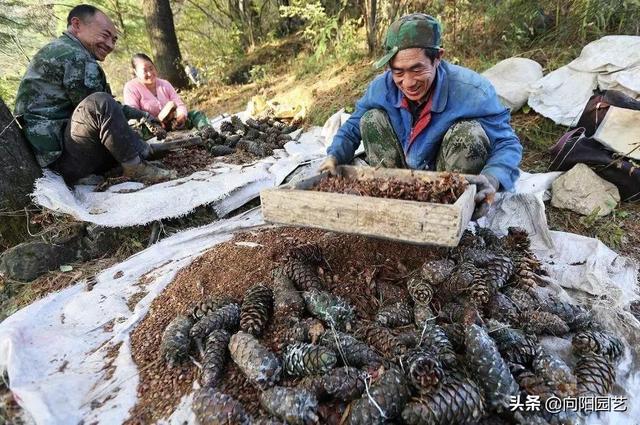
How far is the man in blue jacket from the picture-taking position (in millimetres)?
2496

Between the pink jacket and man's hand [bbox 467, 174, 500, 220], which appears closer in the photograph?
man's hand [bbox 467, 174, 500, 220]

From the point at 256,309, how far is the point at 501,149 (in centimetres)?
205

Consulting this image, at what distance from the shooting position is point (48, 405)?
1.84 metres

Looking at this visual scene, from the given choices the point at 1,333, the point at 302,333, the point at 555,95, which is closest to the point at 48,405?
the point at 1,333

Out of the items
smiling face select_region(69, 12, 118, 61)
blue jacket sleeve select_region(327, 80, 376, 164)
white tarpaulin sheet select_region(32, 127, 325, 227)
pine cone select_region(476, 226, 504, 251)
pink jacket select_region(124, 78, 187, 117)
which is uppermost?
smiling face select_region(69, 12, 118, 61)

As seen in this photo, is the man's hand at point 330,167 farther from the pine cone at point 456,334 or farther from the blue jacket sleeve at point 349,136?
the pine cone at point 456,334

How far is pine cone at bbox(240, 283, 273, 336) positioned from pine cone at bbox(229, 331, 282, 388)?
0.12m

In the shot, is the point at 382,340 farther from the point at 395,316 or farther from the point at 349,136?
the point at 349,136

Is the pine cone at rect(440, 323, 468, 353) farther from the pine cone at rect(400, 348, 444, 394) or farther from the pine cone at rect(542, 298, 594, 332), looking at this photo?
the pine cone at rect(542, 298, 594, 332)

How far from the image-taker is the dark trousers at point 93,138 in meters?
3.65

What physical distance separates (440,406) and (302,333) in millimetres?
796

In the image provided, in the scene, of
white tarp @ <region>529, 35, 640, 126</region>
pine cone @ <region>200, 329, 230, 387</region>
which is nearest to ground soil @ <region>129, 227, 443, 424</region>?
pine cone @ <region>200, 329, 230, 387</region>

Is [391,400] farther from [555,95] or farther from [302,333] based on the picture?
[555,95]

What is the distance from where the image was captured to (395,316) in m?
2.14
